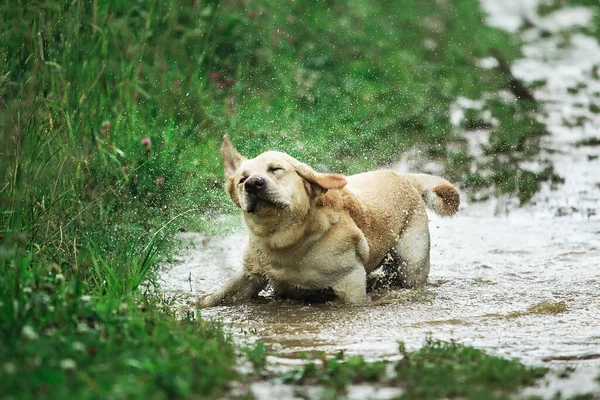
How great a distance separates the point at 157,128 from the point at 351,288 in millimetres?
3011

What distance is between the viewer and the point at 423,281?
697cm

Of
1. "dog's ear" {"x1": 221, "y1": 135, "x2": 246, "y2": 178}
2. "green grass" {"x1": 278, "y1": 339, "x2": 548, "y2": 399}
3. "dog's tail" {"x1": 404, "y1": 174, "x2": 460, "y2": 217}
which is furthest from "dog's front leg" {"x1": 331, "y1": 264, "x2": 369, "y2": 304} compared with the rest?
"green grass" {"x1": 278, "y1": 339, "x2": 548, "y2": 399}

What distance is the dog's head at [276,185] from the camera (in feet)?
19.4

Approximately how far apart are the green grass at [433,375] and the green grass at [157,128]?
0.39m

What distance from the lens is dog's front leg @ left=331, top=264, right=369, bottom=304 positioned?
6.25 metres

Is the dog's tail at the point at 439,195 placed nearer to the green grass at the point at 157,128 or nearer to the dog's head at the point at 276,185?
the dog's head at the point at 276,185

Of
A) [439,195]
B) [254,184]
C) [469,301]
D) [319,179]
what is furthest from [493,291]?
[254,184]

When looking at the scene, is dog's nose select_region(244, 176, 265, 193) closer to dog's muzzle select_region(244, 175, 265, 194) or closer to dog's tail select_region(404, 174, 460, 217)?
dog's muzzle select_region(244, 175, 265, 194)

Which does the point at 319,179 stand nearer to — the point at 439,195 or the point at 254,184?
the point at 254,184

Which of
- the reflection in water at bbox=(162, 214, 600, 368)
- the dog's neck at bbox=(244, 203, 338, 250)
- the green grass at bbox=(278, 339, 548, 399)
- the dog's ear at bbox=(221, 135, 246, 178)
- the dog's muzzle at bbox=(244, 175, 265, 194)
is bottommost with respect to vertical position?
the green grass at bbox=(278, 339, 548, 399)

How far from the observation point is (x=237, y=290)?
6.45m

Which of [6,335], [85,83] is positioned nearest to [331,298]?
[85,83]

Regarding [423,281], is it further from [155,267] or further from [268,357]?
[268,357]

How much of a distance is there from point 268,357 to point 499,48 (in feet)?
Answer: 31.8
